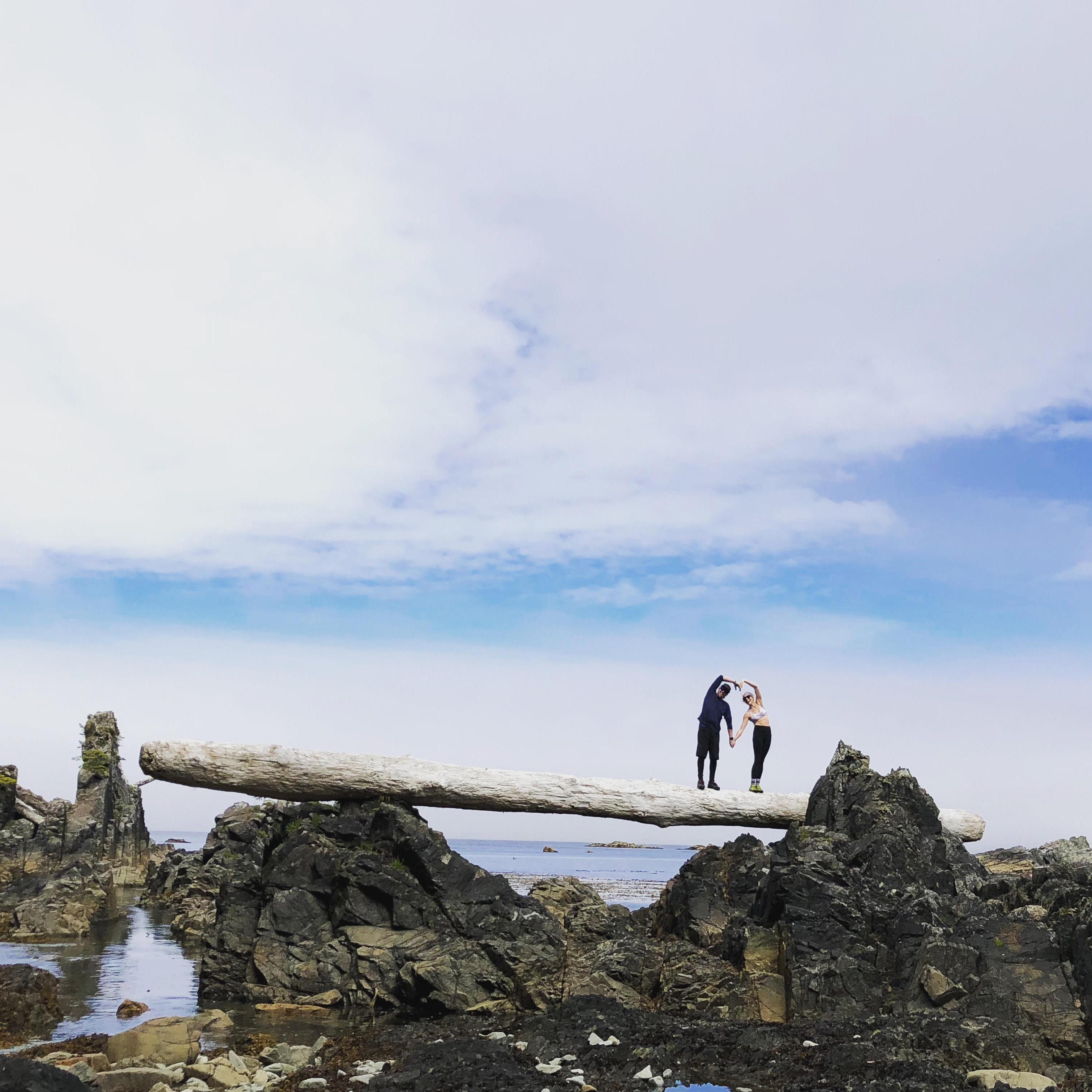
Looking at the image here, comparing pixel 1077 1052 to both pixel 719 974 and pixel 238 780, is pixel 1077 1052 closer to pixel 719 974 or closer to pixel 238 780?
pixel 719 974

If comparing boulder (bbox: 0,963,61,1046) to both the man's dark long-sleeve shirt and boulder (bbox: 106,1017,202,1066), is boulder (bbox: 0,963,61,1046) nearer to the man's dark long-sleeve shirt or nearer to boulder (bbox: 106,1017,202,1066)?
boulder (bbox: 106,1017,202,1066)

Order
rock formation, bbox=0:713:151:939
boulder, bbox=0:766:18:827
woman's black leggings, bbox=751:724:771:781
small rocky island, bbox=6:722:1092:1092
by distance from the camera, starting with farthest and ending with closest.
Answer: boulder, bbox=0:766:18:827
rock formation, bbox=0:713:151:939
woman's black leggings, bbox=751:724:771:781
small rocky island, bbox=6:722:1092:1092

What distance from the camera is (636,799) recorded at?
51.9 feet

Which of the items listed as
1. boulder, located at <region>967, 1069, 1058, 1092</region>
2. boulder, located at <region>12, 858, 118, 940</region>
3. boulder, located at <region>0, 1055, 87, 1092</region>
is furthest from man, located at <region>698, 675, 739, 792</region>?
boulder, located at <region>12, 858, 118, 940</region>

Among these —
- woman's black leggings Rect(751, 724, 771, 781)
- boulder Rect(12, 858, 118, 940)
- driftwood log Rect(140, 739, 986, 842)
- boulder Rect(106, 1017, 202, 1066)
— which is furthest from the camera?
boulder Rect(12, 858, 118, 940)

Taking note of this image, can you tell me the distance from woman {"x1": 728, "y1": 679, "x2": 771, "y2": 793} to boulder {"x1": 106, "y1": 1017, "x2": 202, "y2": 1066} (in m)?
9.46

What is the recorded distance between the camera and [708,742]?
16.3 meters

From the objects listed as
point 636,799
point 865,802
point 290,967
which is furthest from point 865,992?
point 290,967

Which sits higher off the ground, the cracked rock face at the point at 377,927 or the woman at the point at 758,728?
the woman at the point at 758,728

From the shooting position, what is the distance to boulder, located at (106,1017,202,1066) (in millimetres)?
10039

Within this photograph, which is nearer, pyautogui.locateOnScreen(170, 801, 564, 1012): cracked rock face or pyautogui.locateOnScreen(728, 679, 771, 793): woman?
pyautogui.locateOnScreen(170, 801, 564, 1012): cracked rock face

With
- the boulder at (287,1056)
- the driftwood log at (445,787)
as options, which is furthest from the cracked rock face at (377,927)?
the boulder at (287,1056)

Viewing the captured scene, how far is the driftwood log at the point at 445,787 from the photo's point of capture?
1482 centimetres

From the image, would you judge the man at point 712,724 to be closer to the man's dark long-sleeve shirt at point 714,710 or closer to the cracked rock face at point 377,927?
the man's dark long-sleeve shirt at point 714,710
